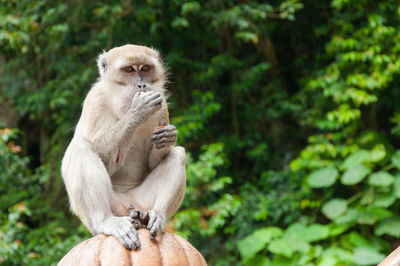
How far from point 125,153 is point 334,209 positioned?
15.9 feet

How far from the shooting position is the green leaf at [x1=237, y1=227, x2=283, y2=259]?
25.0ft

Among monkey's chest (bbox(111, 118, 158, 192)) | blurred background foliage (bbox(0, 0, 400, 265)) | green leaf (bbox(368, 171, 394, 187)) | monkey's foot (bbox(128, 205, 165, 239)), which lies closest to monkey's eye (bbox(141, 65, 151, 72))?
monkey's chest (bbox(111, 118, 158, 192))

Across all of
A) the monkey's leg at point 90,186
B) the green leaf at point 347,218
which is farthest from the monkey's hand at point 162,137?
the green leaf at point 347,218

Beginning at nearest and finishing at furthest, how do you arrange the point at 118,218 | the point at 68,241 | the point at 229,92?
1. the point at 118,218
2. the point at 68,241
3. the point at 229,92

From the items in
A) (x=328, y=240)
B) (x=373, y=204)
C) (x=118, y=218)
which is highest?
(x=118, y=218)

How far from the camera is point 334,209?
7.80 metres

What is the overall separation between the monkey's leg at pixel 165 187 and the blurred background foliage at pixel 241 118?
3148 mm

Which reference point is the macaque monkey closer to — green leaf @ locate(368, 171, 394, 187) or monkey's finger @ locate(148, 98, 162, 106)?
monkey's finger @ locate(148, 98, 162, 106)

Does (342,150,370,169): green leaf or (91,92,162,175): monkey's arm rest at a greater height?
(91,92,162,175): monkey's arm

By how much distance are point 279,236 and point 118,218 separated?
496 centimetres

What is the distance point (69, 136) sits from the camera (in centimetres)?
825

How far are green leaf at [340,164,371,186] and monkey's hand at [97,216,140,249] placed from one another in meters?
5.12

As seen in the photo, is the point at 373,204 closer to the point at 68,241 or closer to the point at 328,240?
the point at 328,240

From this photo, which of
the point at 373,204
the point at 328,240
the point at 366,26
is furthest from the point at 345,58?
the point at 328,240
